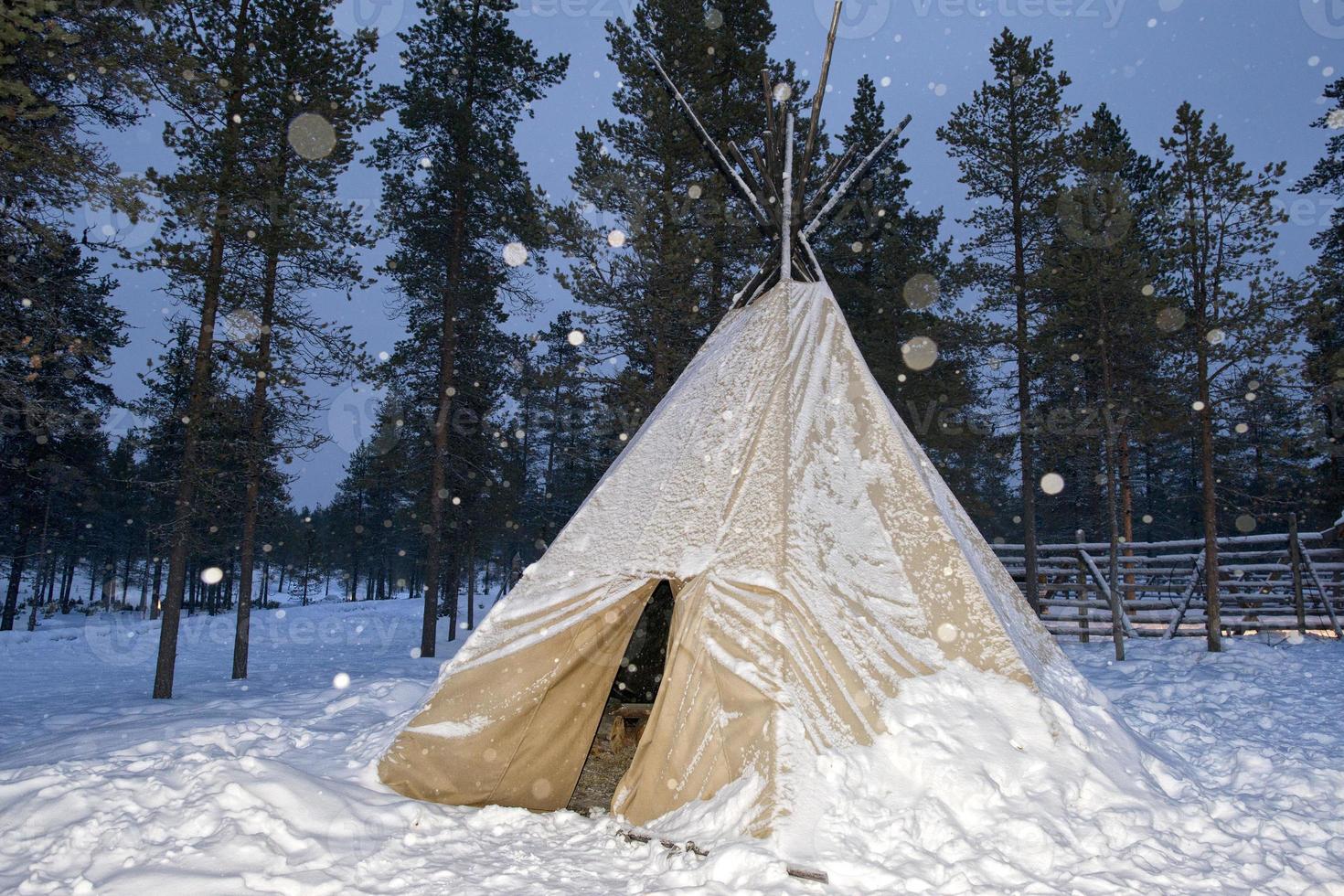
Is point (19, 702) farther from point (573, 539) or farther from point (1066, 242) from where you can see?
point (1066, 242)

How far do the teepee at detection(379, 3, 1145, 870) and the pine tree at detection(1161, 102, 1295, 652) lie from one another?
835 cm

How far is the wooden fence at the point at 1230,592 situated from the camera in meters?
13.3

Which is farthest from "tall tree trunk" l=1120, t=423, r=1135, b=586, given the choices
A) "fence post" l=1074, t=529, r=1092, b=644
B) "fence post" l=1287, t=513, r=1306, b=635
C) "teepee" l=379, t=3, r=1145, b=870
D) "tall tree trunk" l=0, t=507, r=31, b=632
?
"tall tree trunk" l=0, t=507, r=31, b=632

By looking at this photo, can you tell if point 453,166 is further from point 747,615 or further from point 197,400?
point 747,615

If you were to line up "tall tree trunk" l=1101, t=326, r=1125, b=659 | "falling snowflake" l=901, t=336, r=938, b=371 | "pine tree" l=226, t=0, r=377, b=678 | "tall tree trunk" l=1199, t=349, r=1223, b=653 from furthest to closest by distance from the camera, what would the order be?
"falling snowflake" l=901, t=336, r=938, b=371, "tall tree trunk" l=1101, t=326, r=1125, b=659, "tall tree trunk" l=1199, t=349, r=1223, b=653, "pine tree" l=226, t=0, r=377, b=678

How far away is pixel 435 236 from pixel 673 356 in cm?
616

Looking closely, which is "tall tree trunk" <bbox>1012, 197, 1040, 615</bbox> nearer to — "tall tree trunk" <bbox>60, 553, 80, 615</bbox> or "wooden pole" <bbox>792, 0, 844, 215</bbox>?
"wooden pole" <bbox>792, 0, 844, 215</bbox>

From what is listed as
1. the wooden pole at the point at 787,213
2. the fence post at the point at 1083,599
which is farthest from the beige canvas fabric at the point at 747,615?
the fence post at the point at 1083,599

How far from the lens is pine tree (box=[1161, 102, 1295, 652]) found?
460 inches

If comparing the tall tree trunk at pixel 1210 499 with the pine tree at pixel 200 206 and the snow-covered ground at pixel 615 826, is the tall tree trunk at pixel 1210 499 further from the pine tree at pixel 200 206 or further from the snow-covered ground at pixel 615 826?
the pine tree at pixel 200 206

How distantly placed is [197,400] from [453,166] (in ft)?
23.6

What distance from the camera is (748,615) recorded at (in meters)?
4.92

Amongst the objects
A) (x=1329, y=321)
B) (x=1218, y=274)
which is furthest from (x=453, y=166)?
(x=1329, y=321)

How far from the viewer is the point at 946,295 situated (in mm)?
17031
